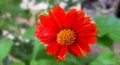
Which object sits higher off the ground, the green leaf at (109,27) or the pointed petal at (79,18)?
the green leaf at (109,27)

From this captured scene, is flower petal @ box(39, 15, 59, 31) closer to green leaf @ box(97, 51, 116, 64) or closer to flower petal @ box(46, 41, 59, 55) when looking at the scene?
flower petal @ box(46, 41, 59, 55)

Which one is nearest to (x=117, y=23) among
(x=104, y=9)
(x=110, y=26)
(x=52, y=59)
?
(x=110, y=26)

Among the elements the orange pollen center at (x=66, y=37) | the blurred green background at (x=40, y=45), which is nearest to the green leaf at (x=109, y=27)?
the blurred green background at (x=40, y=45)

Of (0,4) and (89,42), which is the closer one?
(89,42)

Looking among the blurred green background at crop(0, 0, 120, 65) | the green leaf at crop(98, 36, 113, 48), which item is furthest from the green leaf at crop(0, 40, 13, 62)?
the green leaf at crop(98, 36, 113, 48)

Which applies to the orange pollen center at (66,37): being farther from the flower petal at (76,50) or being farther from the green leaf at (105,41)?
the green leaf at (105,41)

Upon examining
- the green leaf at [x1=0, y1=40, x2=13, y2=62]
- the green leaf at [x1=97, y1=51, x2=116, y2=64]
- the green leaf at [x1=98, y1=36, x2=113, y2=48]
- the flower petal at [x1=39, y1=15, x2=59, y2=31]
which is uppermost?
the green leaf at [x1=98, y1=36, x2=113, y2=48]

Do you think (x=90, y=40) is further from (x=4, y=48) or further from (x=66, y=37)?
(x=4, y=48)

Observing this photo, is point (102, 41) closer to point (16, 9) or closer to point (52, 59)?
point (52, 59)
